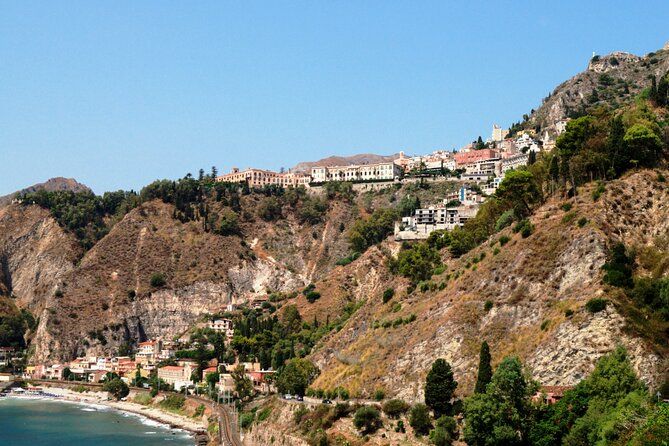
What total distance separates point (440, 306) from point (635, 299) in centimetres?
1750

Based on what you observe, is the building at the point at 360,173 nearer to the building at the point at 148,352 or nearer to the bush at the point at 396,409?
the building at the point at 148,352

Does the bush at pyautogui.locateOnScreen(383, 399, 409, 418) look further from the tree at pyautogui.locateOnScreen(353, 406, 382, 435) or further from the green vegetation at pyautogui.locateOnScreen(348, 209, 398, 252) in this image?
the green vegetation at pyautogui.locateOnScreen(348, 209, 398, 252)

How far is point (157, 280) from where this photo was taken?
13875 cm

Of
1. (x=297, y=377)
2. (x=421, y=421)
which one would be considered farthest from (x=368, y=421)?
(x=297, y=377)

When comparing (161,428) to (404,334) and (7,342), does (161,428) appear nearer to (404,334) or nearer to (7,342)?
(404,334)

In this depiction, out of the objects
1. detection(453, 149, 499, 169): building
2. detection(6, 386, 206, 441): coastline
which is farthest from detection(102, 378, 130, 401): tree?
detection(453, 149, 499, 169): building

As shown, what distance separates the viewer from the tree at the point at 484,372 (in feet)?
169

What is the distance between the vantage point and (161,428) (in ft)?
311

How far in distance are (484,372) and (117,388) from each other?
7817 centimetres

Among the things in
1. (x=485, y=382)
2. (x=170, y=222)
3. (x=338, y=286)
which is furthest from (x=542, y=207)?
(x=170, y=222)

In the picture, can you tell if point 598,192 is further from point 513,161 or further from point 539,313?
point 513,161

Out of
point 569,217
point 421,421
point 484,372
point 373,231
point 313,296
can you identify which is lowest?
point 421,421

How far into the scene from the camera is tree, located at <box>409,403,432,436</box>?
175 feet

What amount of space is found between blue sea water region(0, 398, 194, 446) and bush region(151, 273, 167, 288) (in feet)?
87.4
